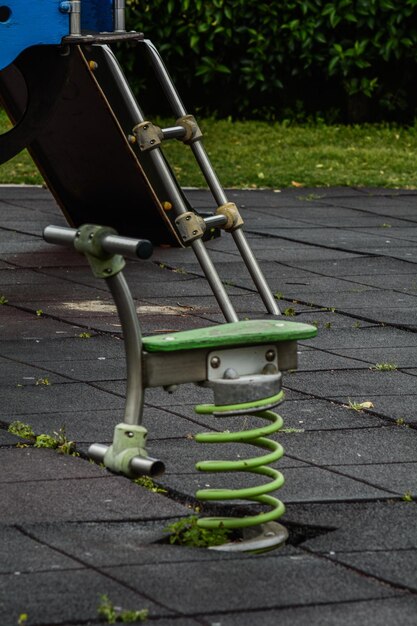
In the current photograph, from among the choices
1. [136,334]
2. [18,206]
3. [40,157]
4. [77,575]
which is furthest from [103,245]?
[18,206]

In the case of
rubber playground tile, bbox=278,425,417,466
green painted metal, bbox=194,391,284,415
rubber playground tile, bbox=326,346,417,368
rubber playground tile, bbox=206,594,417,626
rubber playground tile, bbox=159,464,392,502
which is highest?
green painted metal, bbox=194,391,284,415

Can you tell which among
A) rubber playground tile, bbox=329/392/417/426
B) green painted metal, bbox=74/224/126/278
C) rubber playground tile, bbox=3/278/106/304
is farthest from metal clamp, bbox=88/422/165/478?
rubber playground tile, bbox=3/278/106/304

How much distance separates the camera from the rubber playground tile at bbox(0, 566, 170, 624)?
10.4 ft

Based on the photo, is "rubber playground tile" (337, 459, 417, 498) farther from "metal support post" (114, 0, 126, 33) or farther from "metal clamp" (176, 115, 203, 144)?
"metal support post" (114, 0, 126, 33)

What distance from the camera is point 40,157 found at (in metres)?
8.48

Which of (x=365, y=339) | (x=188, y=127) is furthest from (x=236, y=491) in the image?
(x=188, y=127)

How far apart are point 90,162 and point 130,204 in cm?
36

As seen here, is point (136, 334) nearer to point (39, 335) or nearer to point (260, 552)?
point (260, 552)

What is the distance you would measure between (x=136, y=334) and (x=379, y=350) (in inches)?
107

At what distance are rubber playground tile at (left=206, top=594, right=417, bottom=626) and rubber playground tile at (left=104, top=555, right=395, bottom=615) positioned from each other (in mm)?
35

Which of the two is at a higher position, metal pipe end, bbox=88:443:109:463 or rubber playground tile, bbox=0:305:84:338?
metal pipe end, bbox=88:443:109:463

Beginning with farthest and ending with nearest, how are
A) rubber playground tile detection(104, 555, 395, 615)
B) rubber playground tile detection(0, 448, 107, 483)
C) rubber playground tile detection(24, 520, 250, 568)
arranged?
rubber playground tile detection(0, 448, 107, 483), rubber playground tile detection(24, 520, 250, 568), rubber playground tile detection(104, 555, 395, 615)

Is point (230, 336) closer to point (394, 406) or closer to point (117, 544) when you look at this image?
point (117, 544)

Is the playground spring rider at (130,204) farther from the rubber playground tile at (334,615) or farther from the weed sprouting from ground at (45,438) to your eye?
the weed sprouting from ground at (45,438)
